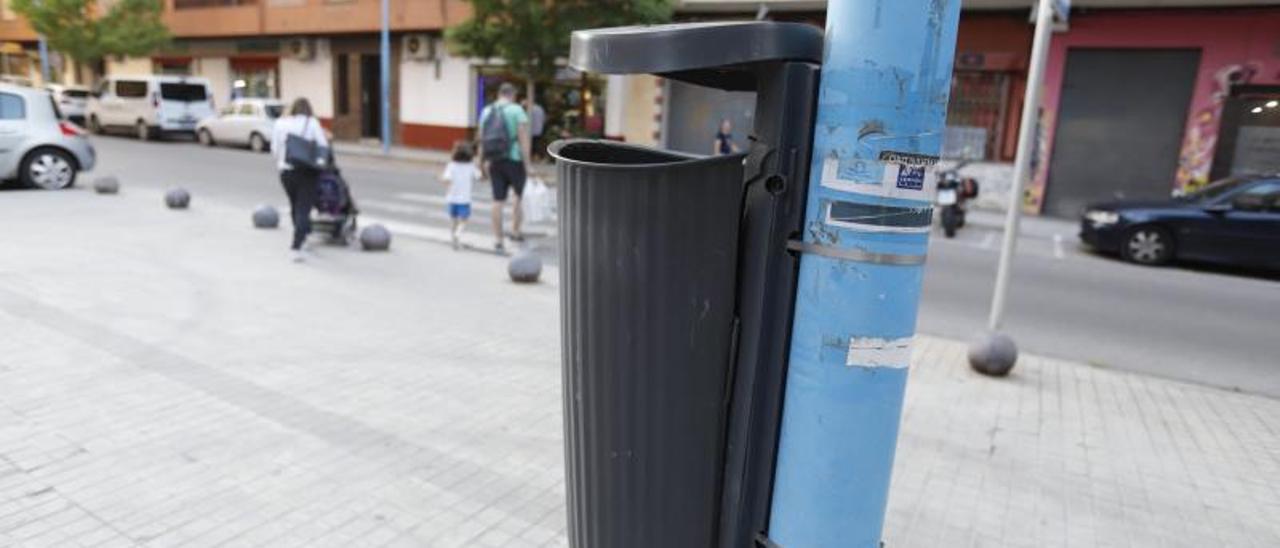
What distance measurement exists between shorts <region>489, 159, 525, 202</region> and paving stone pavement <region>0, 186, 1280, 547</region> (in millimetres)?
2631

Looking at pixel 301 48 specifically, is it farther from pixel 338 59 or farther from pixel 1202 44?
pixel 1202 44

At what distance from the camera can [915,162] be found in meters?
1.94

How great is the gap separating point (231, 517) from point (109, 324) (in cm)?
331

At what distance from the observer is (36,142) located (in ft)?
42.6

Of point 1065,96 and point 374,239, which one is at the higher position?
point 1065,96

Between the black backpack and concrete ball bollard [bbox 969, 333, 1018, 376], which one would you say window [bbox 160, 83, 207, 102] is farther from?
concrete ball bollard [bbox 969, 333, 1018, 376]

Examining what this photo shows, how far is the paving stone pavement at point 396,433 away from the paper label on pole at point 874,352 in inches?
67.5

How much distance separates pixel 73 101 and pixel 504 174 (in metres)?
28.5

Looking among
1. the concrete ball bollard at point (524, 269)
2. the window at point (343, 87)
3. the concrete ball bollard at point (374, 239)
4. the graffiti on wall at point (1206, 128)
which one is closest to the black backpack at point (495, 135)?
the concrete ball bollard at point (374, 239)

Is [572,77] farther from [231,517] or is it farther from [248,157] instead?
[231,517]

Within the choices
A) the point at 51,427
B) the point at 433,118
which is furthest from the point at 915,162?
the point at 433,118

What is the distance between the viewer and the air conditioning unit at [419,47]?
88.5ft

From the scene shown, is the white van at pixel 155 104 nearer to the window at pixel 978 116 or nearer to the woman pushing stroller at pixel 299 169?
the woman pushing stroller at pixel 299 169

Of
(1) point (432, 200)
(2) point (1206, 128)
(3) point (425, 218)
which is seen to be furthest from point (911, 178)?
(2) point (1206, 128)
